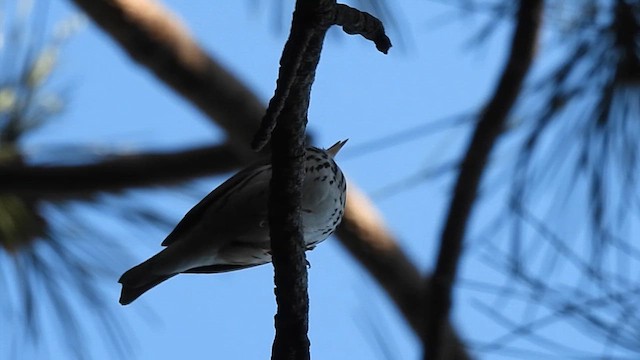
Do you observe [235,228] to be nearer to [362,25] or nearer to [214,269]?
[214,269]

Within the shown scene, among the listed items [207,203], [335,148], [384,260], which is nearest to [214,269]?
[207,203]

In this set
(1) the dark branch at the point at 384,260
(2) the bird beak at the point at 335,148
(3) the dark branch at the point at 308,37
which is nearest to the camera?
(3) the dark branch at the point at 308,37

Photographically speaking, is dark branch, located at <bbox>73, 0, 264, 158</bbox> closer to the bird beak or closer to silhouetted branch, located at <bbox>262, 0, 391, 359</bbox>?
the bird beak

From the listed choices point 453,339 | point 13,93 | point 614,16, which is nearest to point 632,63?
point 614,16

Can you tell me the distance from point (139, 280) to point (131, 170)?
2.64ft

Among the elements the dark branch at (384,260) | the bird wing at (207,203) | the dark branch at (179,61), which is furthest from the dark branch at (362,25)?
the dark branch at (384,260)

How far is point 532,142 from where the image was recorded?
103 inches

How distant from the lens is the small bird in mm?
1905

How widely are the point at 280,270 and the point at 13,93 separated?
5.70 ft

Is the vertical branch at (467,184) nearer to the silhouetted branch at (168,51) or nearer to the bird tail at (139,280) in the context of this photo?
the silhouetted branch at (168,51)

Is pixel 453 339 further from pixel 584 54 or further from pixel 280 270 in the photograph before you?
pixel 280 270

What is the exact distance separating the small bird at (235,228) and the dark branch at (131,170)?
74 cm

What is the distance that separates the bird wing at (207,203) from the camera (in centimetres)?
195

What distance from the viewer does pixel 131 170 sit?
2.71 m
